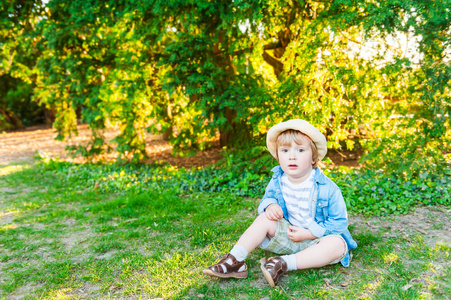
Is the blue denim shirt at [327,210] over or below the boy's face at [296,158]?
below

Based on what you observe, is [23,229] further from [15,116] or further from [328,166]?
[15,116]

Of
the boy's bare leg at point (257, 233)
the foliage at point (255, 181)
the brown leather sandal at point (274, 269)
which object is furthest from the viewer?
the foliage at point (255, 181)

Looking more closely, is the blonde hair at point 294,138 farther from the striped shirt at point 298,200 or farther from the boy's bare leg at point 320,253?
the boy's bare leg at point 320,253

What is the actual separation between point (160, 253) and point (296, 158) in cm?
151

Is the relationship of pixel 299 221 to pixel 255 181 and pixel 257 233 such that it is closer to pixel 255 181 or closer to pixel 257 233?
pixel 257 233

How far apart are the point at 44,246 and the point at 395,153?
419 cm

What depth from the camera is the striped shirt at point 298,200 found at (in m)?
2.69

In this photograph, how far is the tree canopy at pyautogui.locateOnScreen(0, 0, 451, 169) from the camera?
4.09 metres

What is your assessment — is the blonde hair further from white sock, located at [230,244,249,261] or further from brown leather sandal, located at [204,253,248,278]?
brown leather sandal, located at [204,253,248,278]

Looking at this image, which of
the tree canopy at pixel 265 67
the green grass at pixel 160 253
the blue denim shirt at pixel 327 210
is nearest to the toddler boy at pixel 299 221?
the blue denim shirt at pixel 327 210

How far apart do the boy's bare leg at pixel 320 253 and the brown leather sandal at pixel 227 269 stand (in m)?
0.42

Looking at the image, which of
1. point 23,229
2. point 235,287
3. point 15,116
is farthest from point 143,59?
point 15,116

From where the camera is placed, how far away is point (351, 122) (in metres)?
4.75

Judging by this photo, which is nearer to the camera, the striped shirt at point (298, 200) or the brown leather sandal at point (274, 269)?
the brown leather sandal at point (274, 269)
